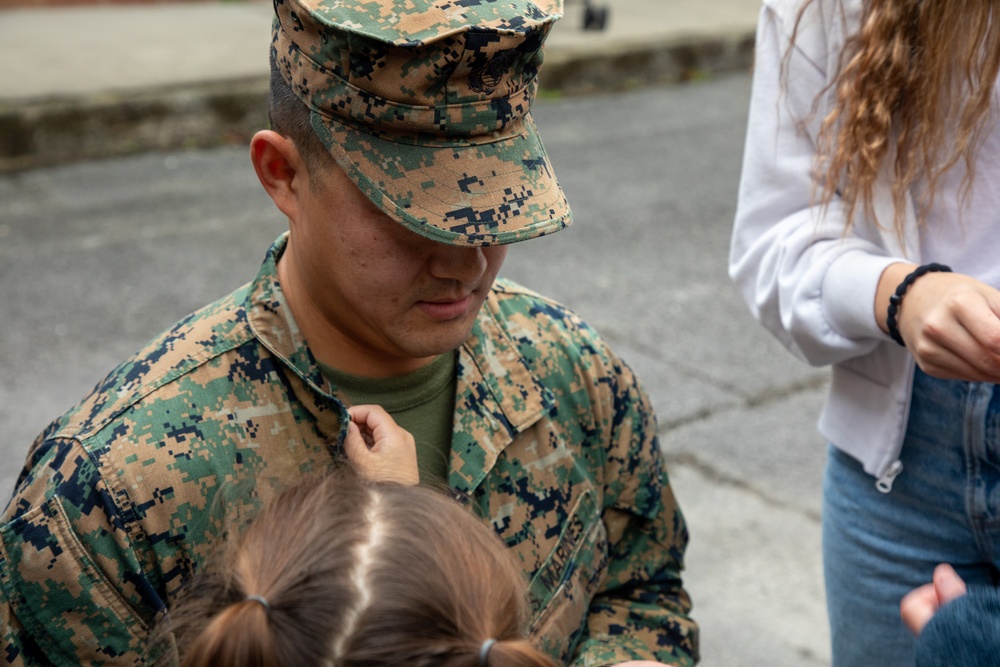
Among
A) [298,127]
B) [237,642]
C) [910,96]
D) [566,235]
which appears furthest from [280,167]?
[566,235]

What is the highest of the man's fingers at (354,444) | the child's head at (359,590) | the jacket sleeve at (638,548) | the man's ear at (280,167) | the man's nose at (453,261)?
the man's ear at (280,167)

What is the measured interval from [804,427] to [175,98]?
4347mm

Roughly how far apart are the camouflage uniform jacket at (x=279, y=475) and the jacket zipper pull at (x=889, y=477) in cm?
33

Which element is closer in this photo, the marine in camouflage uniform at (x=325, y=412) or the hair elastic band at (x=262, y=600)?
the hair elastic band at (x=262, y=600)

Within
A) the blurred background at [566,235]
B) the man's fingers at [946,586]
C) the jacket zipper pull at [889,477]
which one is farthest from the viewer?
the blurred background at [566,235]

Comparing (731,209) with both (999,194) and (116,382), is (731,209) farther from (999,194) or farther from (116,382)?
(116,382)

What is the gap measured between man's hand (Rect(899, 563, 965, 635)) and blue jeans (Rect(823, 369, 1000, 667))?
29 cm

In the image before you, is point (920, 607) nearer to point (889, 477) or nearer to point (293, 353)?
point (889, 477)

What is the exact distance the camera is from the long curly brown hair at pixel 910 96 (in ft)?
5.59

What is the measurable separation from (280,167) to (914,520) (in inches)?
43.0

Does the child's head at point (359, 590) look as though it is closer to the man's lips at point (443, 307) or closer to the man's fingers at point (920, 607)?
the man's lips at point (443, 307)

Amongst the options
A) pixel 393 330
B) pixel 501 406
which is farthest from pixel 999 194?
pixel 393 330

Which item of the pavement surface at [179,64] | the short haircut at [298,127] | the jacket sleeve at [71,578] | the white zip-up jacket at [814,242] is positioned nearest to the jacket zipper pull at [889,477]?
the white zip-up jacket at [814,242]

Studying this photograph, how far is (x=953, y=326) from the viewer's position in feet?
5.11
